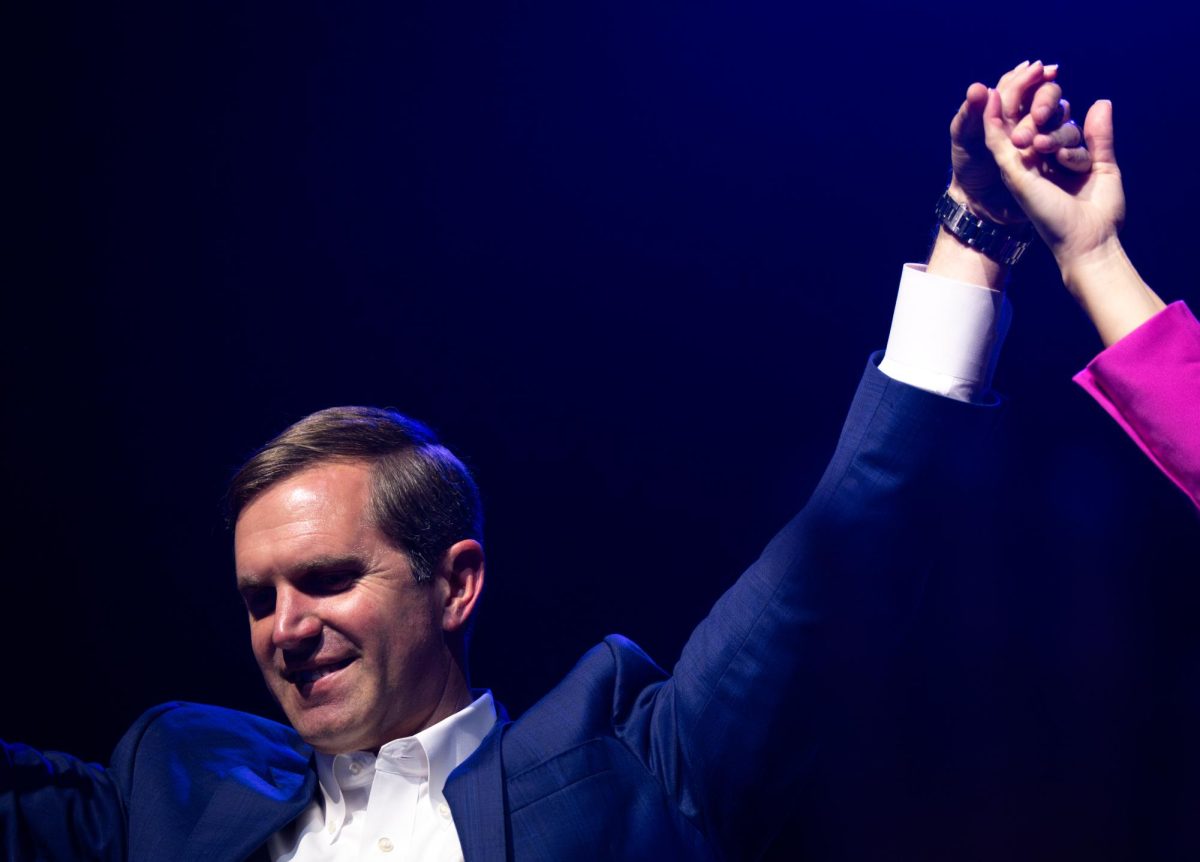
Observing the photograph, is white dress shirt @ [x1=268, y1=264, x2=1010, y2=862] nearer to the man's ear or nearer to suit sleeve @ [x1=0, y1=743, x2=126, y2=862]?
the man's ear

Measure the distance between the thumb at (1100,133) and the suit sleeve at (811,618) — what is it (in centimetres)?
29

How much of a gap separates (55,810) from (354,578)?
0.50 meters

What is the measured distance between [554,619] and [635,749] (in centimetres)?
86

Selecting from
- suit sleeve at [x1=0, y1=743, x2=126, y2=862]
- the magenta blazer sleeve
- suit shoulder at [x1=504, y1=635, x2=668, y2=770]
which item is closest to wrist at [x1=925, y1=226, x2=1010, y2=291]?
Result: the magenta blazer sleeve

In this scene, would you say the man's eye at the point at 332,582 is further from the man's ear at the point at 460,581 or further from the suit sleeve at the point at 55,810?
the suit sleeve at the point at 55,810

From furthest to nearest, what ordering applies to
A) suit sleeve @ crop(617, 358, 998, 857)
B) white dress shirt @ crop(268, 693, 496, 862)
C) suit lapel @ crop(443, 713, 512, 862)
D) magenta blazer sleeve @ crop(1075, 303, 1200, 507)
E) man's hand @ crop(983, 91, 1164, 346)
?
white dress shirt @ crop(268, 693, 496, 862), suit lapel @ crop(443, 713, 512, 862), suit sleeve @ crop(617, 358, 998, 857), man's hand @ crop(983, 91, 1164, 346), magenta blazer sleeve @ crop(1075, 303, 1200, 507)

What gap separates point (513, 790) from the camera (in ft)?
4.50

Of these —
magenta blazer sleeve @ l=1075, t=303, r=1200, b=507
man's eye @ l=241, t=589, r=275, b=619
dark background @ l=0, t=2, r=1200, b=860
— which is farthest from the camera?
dark background @ l=0, t=2, r=1200, b=860

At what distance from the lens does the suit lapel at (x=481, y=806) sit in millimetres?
1313

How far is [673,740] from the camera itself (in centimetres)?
139

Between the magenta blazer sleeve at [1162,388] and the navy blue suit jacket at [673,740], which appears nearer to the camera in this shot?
the magenta blazer sleeve at [1162,388]

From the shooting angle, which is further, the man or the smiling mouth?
the smiling mouth

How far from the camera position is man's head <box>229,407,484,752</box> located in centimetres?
146

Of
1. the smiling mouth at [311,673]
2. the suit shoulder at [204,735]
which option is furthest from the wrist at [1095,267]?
the suit shoulder at [204,735]
